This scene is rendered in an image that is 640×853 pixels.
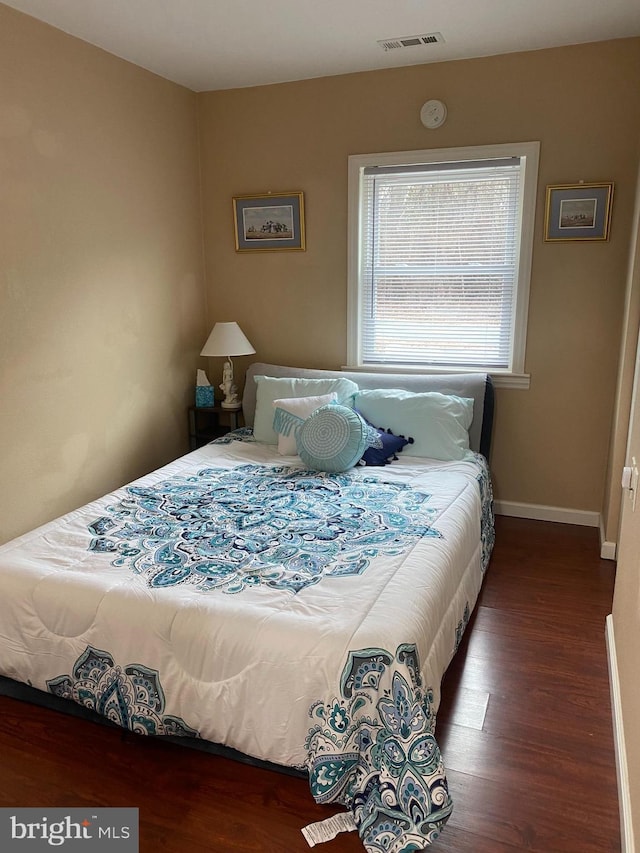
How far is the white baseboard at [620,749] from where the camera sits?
161 centimetres

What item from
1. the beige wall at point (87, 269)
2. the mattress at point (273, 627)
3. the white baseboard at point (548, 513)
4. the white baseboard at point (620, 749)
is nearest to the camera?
the white baseboard at point (620, 749)

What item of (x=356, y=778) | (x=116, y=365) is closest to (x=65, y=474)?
(x=116, y=365)

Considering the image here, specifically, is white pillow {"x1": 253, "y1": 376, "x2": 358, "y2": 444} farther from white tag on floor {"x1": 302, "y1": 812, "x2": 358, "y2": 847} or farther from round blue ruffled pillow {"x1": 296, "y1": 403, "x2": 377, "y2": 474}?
white tag on floor {"x1": 302, "y1": 812, "x2": 358, "y2": 847}

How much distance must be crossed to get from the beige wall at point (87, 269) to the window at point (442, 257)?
45.6 inches

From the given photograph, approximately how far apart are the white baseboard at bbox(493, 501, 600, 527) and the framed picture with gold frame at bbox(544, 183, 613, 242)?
1.58 meters

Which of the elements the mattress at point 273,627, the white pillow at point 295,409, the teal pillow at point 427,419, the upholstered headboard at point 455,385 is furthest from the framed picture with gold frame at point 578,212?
the mattress at point 273,627

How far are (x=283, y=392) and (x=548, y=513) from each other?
1777 millimetres

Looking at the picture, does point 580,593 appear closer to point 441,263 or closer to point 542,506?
point 542,506

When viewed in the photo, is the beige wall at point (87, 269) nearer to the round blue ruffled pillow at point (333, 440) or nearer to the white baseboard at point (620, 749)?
the round blue ruffled pillow at point (333, 440)

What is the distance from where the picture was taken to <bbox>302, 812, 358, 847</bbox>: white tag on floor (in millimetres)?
1698

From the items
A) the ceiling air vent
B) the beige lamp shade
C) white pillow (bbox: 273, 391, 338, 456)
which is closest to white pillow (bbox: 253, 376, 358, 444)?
white pillow (bbox: 273, 391, 338, 456)

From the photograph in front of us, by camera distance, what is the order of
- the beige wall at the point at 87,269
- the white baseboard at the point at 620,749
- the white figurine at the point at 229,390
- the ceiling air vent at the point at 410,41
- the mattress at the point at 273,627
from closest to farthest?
the white baseboard at the point at 620,749, the mattress at the point at 273,627, the beige wall at the point at 87,269, the ceiling air vent at the point at 410,41, the white figurine at the point at 229,390
